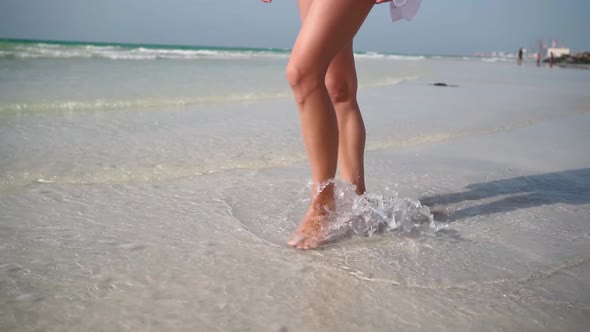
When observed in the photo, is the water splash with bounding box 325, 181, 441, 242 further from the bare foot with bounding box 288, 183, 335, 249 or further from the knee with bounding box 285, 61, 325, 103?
the knee with bounding box 285, 61, 325, 103

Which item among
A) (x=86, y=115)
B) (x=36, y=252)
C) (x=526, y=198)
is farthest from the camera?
(x=86, y=115)

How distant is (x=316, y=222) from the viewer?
152 centimetres

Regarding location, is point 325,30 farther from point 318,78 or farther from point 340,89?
point 340,89

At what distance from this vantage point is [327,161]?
1514 millimetres

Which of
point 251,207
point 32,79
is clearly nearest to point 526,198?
point 251,207

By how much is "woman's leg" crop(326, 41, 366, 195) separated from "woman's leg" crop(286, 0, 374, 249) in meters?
0.27

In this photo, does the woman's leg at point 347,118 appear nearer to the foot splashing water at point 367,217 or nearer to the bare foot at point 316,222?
the foot splashing water at point 367,217

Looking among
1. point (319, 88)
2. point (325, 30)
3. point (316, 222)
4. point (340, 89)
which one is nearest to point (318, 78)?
point (319, 88)

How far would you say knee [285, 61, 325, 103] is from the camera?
56.9 inches

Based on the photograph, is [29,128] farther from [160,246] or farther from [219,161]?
[160,246]

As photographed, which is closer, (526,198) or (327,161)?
(327,161)

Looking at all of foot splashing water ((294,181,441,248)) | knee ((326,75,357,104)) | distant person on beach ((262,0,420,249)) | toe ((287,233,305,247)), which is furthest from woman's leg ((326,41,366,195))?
toe ((287,233,305,247))

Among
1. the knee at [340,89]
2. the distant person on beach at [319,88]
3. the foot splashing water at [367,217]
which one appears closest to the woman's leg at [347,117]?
the knee at [340,89]

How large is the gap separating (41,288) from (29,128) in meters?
2.40
